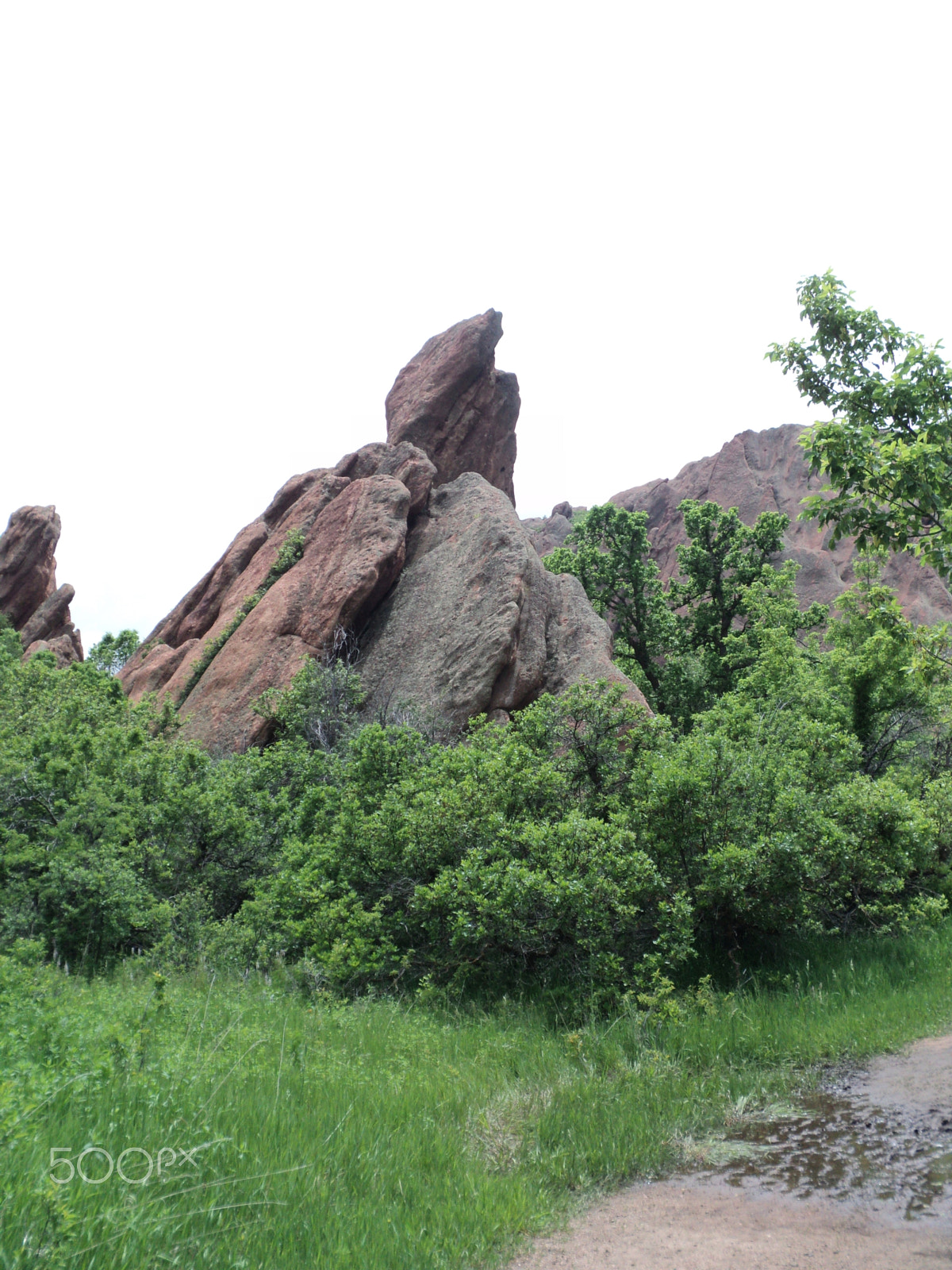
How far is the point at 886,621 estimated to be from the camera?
8750mm

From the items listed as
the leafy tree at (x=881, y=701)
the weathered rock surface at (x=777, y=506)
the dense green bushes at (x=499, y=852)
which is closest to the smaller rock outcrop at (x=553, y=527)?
the weathered rock surface at (x=777, y=506)

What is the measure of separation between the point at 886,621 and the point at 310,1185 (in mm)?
7839

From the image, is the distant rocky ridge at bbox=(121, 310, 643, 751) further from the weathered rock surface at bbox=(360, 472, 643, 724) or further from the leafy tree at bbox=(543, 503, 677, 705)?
the leafy tree at bbox=(543, 503, 677, 705)

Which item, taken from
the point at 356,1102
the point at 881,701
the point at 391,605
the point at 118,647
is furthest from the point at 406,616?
the point at 118,647

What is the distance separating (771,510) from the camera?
184 ft

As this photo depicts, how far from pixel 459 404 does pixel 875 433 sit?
23.6 meters

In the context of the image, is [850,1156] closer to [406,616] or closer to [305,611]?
[406,616]

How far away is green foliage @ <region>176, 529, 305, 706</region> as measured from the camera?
75.5 feet

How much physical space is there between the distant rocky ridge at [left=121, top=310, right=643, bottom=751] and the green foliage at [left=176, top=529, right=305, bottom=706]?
0.05 metres

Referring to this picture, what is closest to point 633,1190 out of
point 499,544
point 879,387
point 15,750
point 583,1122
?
point 583,1122

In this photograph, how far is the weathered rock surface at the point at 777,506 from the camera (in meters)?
49.0

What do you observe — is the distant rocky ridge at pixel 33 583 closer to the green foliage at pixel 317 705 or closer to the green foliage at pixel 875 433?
the green foliage at pixel 317 705

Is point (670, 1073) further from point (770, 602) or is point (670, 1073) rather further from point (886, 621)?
point (770, 602)

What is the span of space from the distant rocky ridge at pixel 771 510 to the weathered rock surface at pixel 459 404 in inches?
666
